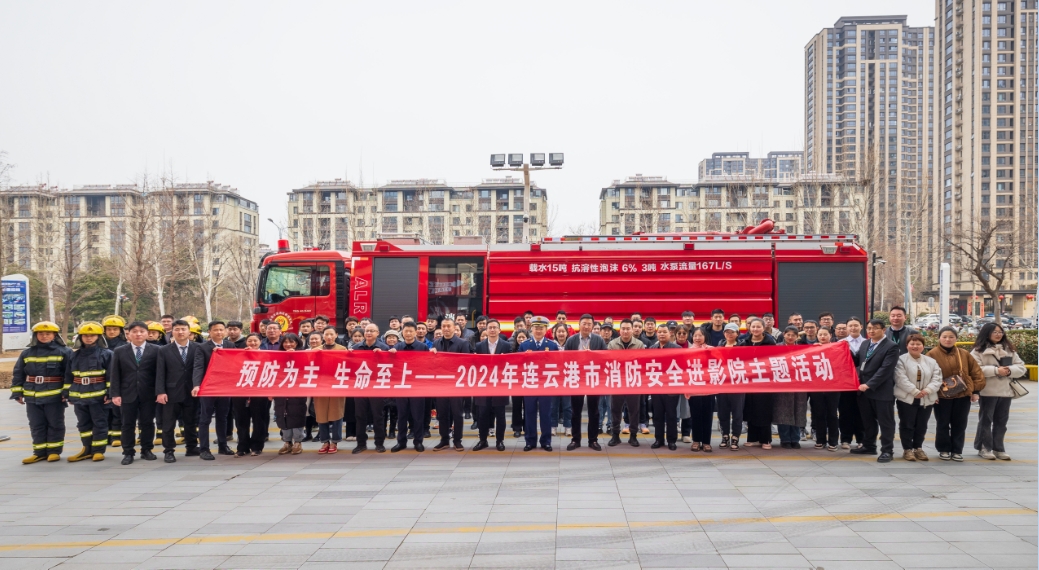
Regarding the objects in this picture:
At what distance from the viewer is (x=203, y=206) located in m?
74.6

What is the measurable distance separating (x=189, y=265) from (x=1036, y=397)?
3541 cm

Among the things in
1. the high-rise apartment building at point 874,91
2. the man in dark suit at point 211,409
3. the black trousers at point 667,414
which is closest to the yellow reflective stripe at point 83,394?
the man in dark suit at point 211,409

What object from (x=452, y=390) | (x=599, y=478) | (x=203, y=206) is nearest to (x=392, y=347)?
(x=452, y=390)

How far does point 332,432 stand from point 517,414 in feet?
8.72

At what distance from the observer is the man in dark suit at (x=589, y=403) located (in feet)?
29.6

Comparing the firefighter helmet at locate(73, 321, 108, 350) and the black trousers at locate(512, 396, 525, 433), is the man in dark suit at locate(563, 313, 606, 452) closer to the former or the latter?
the black trousers at locate(512, 396, 525, 433)

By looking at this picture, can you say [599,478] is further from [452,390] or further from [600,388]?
[452,390]

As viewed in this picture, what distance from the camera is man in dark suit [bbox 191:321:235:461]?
8.70 metres

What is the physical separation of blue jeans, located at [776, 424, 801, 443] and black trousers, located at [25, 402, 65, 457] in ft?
30.7

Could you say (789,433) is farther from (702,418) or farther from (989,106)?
(989,106)

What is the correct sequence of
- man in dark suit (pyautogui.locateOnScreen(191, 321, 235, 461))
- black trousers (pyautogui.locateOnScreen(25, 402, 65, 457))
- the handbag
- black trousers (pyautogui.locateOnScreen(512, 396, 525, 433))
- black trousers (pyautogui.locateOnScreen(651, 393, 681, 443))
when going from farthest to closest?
black trousers (pyautogui.locateOnScreen(512, 396, 525, 433))
black trousers (pyautogui.locateOnScreen(651, 393, 681, 443))
man in dark suit (pyautogui.locateOnScreen(191, 321, 235, 461))
black trousers (pyautogui.locateOnScreen(25, 402, 65, 457))
the handbag

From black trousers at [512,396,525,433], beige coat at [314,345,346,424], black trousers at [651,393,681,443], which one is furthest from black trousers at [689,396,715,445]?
beige coat at [314,345,346,424]

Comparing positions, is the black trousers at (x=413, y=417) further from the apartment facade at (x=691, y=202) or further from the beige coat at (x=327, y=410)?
the apartment facade at (x=691, y=202)

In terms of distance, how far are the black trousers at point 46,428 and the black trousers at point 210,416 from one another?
5.48 feet
